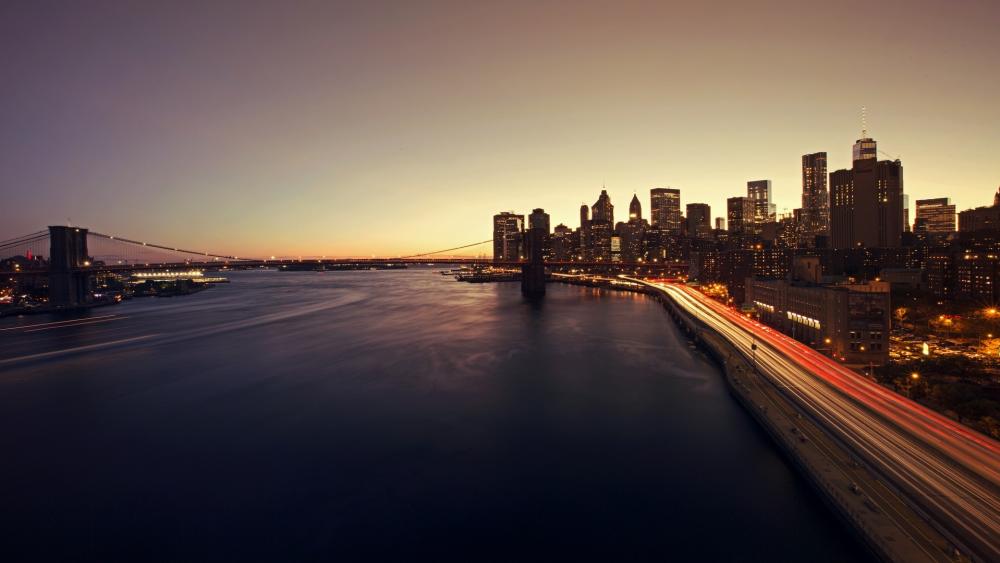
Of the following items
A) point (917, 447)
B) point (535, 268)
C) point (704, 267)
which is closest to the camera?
point (917, 447)

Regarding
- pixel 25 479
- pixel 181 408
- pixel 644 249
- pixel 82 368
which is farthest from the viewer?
pixel 644 249

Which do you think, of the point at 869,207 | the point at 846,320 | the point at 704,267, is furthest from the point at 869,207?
the point at 846,320

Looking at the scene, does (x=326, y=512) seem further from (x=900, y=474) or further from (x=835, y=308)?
(x=835, y=308)

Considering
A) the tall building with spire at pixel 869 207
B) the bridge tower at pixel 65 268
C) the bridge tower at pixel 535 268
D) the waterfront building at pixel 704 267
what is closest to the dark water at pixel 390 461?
the bridge tower at pixel 65 268

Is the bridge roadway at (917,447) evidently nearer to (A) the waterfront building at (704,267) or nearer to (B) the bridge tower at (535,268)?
(B) the bridge tower at (535,268)

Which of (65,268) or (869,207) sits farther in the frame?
(869,207)

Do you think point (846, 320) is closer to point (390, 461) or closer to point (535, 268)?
point (390, 461)

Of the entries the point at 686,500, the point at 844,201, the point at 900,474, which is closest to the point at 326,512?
the point at 686,500
